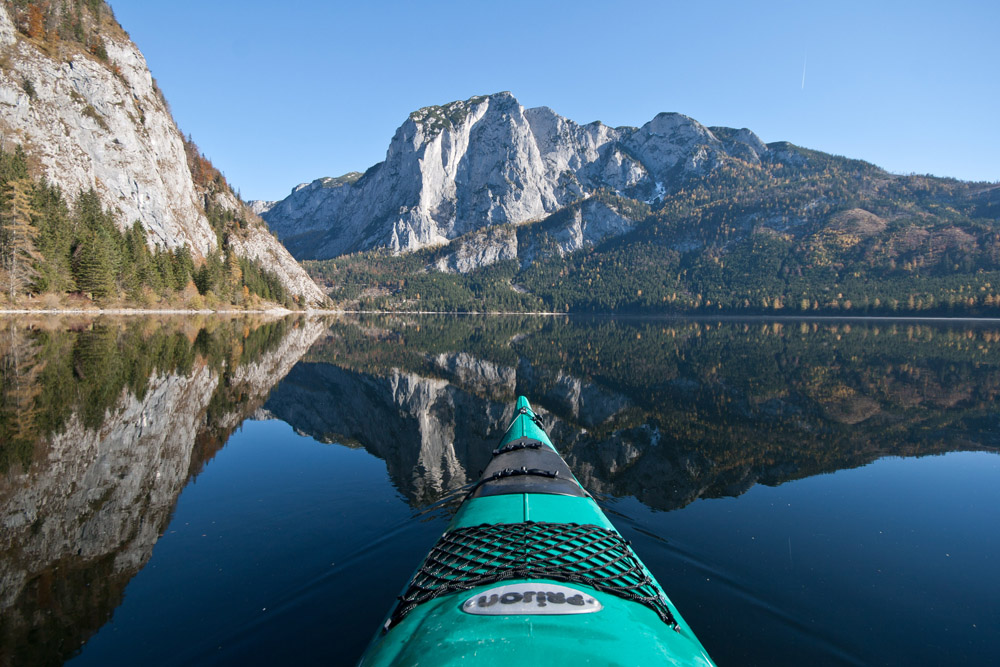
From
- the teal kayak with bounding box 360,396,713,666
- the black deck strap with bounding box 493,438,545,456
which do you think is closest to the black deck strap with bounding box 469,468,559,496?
the teal kayak with bounding box 360,396,713,666

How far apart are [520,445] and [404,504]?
270 cm

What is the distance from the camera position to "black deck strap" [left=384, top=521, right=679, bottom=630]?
12.5 ft

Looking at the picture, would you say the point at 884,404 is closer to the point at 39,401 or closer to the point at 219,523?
the point at 219,523

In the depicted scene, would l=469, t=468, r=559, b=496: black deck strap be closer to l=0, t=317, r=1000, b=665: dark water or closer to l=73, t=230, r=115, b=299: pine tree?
l=0, t=317, r=1000, b=665: dark water

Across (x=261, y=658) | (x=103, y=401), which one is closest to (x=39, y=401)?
(x=103, y=401)

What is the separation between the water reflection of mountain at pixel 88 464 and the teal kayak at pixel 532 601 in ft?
13.6

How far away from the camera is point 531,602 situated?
323 cm

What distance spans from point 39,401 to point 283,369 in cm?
1143

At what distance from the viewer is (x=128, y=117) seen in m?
73.6

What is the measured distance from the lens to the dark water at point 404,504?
210 inches

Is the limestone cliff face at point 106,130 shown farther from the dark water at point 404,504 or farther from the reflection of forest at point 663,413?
the reflection of forest at point 663,413

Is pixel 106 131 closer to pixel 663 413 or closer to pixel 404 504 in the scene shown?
pixel 404 504

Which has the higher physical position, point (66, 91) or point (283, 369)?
point (66, 91)

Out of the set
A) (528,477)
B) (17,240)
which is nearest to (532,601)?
(528,477)
